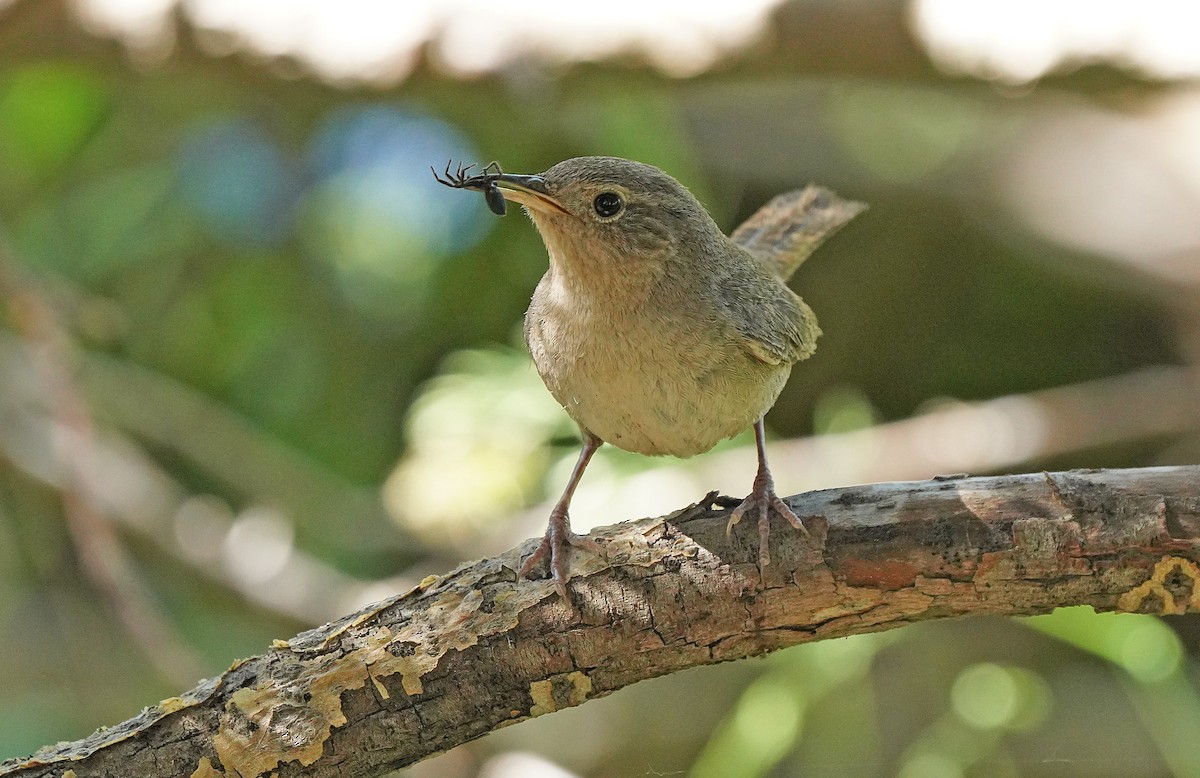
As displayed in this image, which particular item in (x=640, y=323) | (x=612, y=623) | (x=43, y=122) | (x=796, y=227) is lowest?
(x=612, y=623)

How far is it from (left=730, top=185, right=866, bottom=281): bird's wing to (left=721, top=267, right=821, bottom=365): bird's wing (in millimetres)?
466

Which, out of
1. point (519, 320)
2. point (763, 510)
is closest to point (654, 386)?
point (763, 510)

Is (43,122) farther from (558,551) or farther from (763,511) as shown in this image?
(763,511)

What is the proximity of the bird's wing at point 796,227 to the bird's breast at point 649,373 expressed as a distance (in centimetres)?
91

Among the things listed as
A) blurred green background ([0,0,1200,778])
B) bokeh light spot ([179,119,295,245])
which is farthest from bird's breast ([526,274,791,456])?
bokeh light spot ([179,119,295,245])

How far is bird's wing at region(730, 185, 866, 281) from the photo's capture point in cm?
352

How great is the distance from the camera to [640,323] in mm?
2607

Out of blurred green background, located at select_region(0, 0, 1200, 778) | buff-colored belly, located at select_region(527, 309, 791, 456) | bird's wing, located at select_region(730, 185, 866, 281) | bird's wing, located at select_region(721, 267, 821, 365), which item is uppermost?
blurred green background, located at select_region(0, 0, 1200, 778)

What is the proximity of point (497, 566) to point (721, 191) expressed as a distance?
14.4 ft

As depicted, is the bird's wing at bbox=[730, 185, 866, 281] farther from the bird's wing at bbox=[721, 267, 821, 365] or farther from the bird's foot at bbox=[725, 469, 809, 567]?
the bird's foot at bbox=[725, 469, 809, 567]

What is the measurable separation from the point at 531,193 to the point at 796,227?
49.0 inches

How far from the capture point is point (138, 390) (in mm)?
6348

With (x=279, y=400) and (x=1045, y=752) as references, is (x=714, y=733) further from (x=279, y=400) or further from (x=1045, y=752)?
(x=279, y=400)

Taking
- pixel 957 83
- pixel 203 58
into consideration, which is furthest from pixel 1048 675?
pixel 203 58
